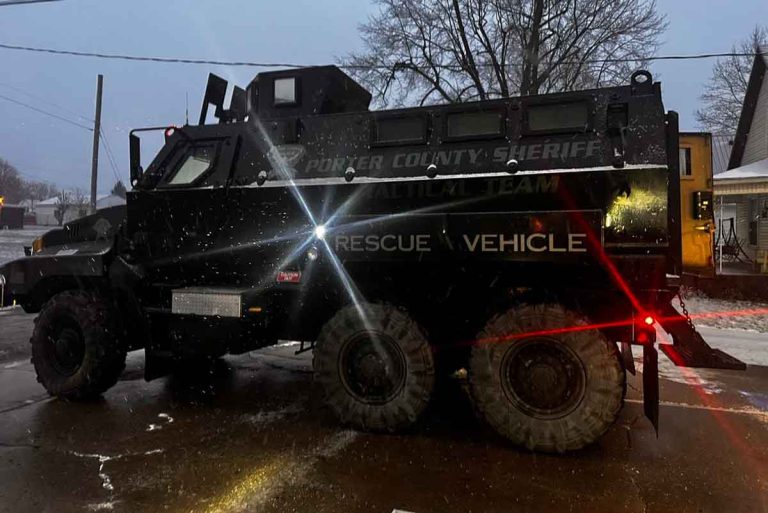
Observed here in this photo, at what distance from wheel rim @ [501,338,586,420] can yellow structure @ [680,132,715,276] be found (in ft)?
5.13

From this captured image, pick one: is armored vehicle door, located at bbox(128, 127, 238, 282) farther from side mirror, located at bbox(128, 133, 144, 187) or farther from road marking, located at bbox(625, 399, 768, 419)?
road marking, located at bbox(625, 399, 768, 419)

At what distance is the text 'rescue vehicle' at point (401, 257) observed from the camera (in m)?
3.92

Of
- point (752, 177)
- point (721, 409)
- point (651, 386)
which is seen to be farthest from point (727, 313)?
point (651, 386)

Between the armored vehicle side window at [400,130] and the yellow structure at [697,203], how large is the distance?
222cm

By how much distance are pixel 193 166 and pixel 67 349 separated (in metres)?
2.26

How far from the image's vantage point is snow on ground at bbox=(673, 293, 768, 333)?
10.2 m

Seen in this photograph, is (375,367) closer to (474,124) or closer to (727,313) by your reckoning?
(474,124)

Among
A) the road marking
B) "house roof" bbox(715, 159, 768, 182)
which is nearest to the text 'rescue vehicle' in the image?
the road marking

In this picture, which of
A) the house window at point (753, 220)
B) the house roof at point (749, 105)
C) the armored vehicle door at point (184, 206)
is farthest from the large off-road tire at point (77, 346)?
the house roof at point (749, 105)

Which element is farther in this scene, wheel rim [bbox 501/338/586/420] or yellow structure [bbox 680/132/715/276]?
yellow structure [bbox 680/132/715/276]

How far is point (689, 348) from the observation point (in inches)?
166

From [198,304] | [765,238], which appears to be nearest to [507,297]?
[198,304]

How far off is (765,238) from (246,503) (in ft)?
63.2

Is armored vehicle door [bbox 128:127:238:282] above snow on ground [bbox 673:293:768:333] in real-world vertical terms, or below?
above
